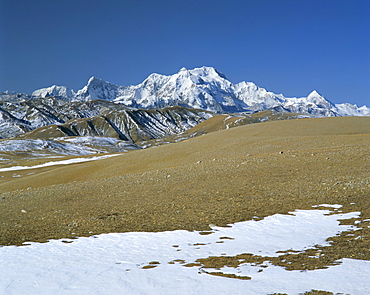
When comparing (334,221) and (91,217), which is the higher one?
(91,217)

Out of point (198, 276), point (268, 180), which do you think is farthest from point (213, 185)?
point (198, 276)

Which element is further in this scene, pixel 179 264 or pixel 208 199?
pixel 208 199

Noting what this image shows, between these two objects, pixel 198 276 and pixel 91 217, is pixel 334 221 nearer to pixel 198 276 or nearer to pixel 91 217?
pixel 198 276

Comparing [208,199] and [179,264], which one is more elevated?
[208,199]

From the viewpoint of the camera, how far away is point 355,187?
2186 cm

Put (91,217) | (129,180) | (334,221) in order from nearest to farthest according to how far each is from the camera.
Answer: (334,221) → (91,217) → (129,180)

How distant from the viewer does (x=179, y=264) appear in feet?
38.4

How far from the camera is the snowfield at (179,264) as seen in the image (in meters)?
9.63

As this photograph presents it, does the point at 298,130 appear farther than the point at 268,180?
Yes

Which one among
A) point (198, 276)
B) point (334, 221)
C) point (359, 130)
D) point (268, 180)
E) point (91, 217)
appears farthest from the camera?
point (359, 130)

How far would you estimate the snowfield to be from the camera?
379 inches

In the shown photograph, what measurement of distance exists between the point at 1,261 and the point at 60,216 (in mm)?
7348

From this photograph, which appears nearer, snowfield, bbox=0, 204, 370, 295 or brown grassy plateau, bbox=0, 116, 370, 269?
snowfield, bbox=0, 204, 370, 295

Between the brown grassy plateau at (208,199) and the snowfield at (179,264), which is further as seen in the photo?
the brown grassy plateau at (208,199)
